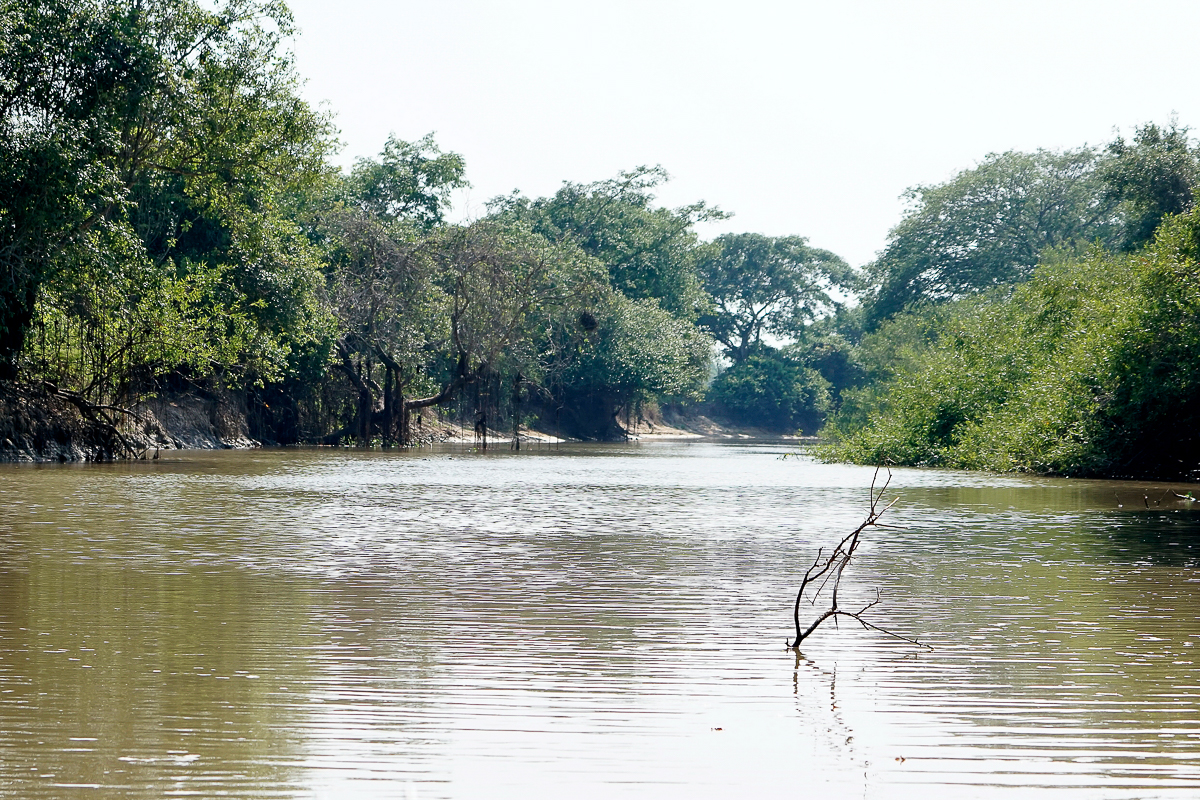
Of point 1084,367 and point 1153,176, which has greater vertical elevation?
point 1153,176

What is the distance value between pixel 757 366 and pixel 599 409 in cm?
2625

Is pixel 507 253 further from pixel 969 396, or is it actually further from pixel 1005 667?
pixel 1005 667

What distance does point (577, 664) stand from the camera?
6.49 m

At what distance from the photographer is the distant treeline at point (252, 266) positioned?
1045 inches

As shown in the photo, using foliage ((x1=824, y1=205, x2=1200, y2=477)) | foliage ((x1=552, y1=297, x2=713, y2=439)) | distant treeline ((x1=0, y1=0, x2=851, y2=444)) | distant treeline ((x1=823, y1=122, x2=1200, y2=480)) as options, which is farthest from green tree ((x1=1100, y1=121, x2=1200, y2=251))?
foliage ((x1=552, y1=297, x2=713, y2=439))

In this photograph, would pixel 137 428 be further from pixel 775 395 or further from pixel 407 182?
pixel 775 395

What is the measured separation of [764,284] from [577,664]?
93042 millimetres

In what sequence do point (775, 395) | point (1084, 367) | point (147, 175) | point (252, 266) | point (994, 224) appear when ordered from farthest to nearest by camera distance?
point (775, 395), point (994, 224), point (252, 266), point (147, 175), point (1084, 367)

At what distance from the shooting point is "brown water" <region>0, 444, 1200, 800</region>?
450 cm

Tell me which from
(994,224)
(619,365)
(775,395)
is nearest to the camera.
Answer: (619,365)

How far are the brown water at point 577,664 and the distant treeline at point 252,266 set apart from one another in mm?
14732

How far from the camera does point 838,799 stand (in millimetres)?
4246

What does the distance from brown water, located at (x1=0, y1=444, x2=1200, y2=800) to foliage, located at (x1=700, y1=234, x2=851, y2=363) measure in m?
83.8

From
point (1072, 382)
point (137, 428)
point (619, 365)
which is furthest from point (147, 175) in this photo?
point (619, 365)
